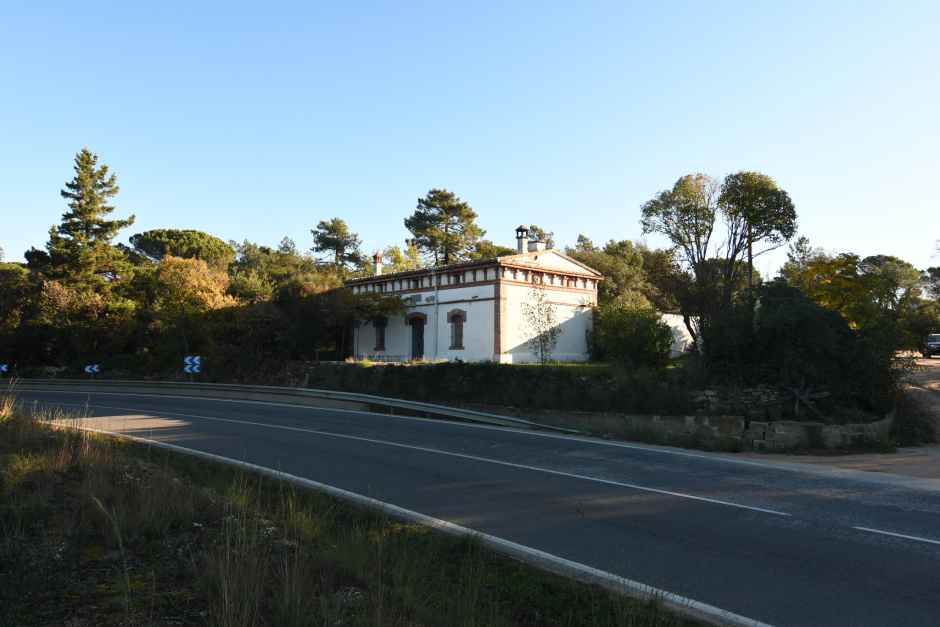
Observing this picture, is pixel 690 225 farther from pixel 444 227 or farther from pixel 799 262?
pixel 444 227

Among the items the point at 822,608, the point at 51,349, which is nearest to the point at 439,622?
the point at 822,608

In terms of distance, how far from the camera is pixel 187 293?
1302 inches

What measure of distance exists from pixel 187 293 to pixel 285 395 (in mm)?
12897

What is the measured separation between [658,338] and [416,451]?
11823mm

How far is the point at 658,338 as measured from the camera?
66.1ft

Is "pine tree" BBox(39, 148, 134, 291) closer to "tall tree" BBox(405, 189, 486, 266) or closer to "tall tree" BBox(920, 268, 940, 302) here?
"tall tree" BBox(405, 189, 486, 266)

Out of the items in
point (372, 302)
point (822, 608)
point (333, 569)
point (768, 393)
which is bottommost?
point (822, 608)

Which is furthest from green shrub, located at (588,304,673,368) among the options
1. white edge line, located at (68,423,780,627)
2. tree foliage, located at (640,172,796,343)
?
white edge line, located at (68,423,780,627)

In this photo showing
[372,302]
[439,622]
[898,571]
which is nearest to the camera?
[439,622]

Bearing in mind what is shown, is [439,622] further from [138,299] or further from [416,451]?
[138,299]

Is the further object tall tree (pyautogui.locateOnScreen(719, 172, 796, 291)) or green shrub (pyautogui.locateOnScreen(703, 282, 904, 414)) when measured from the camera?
tall tree (pyautogui.locateOnScreen(719, 172, 796, 291))

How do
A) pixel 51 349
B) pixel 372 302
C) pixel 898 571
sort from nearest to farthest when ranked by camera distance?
1. pixel 898 571
2. pixel 372 302
3. pixel 51 349

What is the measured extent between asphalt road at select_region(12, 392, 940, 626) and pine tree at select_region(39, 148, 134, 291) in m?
35.2

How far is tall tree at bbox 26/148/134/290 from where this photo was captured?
1619 inches
